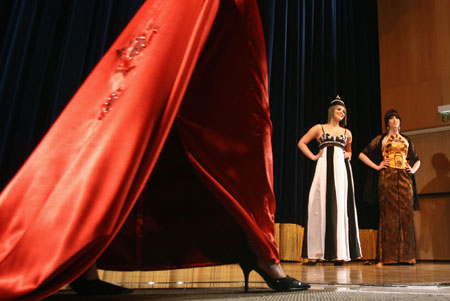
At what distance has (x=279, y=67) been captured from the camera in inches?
157

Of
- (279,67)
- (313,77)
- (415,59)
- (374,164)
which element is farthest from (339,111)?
(415,59)

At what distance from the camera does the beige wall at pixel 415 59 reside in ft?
14.9

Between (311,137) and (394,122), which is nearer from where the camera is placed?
(311,137)

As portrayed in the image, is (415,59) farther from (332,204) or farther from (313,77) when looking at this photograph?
(332,204)

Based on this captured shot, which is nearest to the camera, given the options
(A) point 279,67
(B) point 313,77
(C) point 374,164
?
(C) point 374,164

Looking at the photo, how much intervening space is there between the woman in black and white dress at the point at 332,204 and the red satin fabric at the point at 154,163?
2344 mm

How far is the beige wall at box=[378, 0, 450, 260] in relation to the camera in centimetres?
438

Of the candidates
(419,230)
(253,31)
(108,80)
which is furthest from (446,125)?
(108,80)

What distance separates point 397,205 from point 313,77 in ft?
5.50

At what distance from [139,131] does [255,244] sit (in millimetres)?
407

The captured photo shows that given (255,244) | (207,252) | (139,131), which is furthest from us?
(207,252)

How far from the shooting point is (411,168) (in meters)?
3.58

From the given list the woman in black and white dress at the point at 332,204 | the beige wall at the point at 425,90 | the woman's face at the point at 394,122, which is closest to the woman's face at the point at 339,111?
the woman in black and white dress at the point at 332,204

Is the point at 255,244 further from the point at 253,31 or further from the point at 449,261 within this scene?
the point at 449,261
